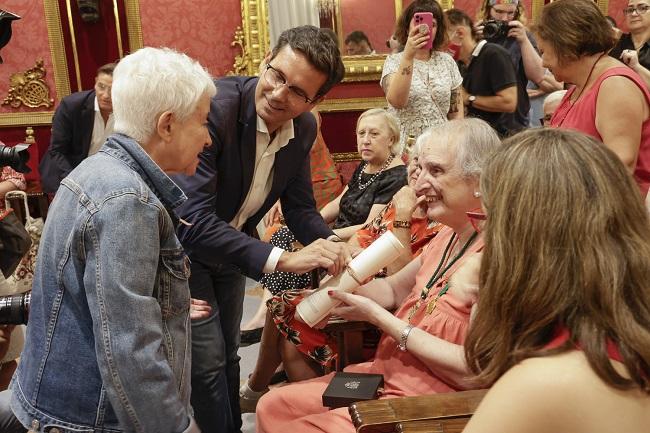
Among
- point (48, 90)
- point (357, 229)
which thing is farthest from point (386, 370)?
point (48, 90)

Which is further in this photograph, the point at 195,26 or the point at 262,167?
the point at 195,26

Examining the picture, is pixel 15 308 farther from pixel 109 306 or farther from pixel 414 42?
pixel 414 42

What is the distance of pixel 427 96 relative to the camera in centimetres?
347

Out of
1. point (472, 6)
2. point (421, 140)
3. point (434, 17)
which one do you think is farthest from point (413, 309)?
point (472, 6)

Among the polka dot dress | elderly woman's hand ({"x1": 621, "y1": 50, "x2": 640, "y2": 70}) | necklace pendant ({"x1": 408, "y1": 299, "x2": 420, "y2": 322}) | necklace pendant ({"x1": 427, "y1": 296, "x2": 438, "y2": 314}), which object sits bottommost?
the polka dot dress

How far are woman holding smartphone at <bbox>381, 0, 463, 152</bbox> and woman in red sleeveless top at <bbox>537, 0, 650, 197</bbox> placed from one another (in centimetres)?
111

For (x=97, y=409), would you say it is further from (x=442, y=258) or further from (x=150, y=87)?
(x=442, y=258)

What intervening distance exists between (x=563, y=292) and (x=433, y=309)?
0.85 metres

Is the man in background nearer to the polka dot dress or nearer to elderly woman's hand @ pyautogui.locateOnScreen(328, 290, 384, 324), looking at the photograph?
the polka dot dress

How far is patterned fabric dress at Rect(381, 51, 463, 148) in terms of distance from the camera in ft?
11.4

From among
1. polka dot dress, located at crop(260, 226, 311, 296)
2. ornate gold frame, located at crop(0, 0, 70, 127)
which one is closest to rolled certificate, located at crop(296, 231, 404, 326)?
polka dot dress, located at crop(260, 226, 311, 296)

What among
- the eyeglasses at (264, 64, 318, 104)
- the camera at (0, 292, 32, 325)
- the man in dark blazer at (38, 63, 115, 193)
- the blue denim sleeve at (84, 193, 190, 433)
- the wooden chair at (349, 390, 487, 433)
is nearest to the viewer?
the blue denim sleeve at (84, 193, 190, 433)

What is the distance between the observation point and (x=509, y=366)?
3.13 ft

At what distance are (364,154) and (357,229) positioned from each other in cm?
44
